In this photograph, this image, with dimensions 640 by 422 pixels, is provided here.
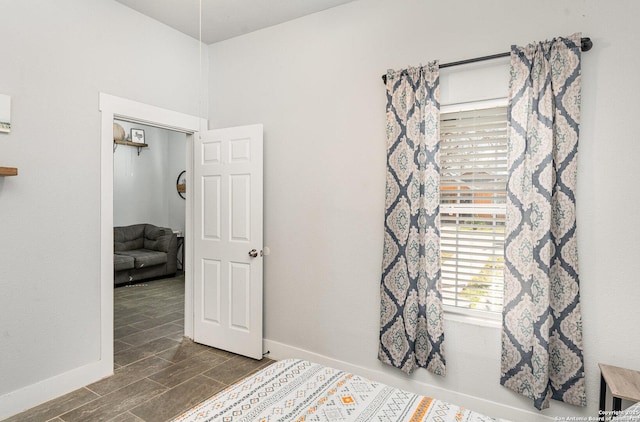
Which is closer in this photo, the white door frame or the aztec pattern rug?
the aztec pattern rug

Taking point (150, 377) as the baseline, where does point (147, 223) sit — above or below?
above

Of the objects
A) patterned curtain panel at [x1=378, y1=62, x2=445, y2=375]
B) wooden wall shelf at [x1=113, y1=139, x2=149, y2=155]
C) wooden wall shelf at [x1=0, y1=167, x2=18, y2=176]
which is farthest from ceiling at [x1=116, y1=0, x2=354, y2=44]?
wooden wall shelf at [x1=113, y1=139, x2=149, y2=155]

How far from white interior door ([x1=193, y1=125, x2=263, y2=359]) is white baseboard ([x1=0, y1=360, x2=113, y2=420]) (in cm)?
92

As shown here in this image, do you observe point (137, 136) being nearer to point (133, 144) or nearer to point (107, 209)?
point (133, 144)

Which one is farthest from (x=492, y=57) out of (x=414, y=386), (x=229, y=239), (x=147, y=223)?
(x=147, y=223)

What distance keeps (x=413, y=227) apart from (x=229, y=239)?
1.69 metres

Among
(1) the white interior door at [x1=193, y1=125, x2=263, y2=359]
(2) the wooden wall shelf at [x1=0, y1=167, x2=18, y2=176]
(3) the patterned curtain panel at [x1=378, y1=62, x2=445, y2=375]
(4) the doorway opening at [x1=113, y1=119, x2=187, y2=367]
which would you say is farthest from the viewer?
(4) the doorway opening at [x1=113, y1=119, x2=187, y2=367]

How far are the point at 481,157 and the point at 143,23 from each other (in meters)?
2.92

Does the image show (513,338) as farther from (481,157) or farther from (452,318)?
(481,157)

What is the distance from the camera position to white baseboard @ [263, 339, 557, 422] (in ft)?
7.50

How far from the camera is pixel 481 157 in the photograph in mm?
2430

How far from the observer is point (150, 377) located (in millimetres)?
2867

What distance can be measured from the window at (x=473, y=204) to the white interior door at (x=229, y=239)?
1559mm

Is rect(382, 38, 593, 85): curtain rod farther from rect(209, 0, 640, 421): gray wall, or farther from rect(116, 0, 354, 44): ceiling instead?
rect(116, 0, 354, 44): ceiling
